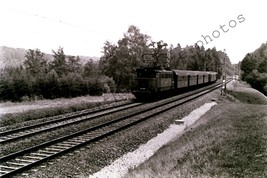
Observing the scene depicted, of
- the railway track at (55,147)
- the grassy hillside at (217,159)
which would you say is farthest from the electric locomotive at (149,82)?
the grassy hillside at (217,159)

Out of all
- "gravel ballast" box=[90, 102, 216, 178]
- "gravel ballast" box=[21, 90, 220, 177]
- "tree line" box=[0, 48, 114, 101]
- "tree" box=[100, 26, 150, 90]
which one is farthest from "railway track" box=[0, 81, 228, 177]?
"tree" box=[100, 26, 150, 90]

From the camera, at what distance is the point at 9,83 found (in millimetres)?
29812

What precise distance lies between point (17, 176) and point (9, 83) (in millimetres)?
23669

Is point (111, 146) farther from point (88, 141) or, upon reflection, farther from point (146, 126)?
→ point (146, 126)

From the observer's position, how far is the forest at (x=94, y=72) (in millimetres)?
30500

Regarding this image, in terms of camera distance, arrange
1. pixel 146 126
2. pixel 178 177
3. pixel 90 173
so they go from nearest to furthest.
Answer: pixel 178 177 < pixel 90 173 < pixel 146 126

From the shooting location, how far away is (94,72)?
173ft

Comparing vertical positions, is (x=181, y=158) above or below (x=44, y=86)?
below

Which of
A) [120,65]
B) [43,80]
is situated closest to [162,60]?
[120,65]

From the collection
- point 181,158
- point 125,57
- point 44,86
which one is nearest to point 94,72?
point 125,57

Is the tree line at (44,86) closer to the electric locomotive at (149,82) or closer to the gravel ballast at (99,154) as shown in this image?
the electric locomotive at (149,82)

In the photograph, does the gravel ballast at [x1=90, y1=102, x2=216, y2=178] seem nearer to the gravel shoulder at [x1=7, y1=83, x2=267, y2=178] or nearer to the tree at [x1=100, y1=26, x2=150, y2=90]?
the gravel shoulder at [x1=7, y1=83, x2=267, y2=178]

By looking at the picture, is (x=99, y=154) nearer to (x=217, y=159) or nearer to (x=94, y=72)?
(x=217, y=159)

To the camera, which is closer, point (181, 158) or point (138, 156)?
point (181, 158)
